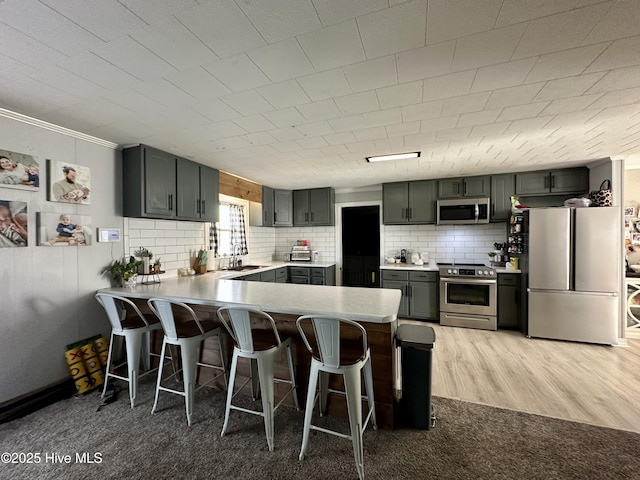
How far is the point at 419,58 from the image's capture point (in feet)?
5.05

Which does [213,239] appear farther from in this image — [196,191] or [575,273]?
[575,273]

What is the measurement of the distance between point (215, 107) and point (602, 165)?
4782 millimetres

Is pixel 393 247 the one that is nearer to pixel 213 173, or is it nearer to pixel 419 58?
pixel 213 173

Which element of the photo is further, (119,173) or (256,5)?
(119,173)

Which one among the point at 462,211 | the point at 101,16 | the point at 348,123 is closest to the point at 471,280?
the point at 462,211

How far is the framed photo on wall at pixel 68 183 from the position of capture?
2.40 m

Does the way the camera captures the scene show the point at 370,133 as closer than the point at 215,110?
No

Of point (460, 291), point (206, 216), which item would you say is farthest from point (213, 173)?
point (460, 291)

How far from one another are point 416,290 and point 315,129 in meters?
3.09

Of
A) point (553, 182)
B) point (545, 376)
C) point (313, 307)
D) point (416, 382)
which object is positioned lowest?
point (545, 376)

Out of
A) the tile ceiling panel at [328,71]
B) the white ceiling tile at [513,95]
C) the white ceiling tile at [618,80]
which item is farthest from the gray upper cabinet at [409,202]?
the white ceiling tile at [618,80]

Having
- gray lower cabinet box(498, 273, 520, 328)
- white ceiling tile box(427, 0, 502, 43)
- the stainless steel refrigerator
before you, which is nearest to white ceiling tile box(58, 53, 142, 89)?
white ceiling tile box(427, 0, 502, 43)

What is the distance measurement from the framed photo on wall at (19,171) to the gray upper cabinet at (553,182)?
5726 millimetres

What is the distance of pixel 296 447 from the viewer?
1.80m
